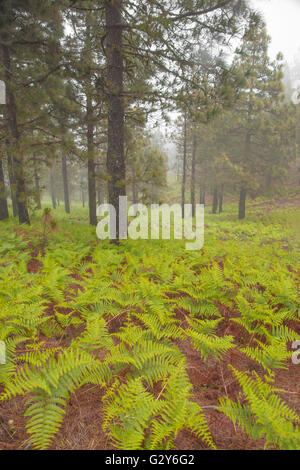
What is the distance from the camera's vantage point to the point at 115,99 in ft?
20.7

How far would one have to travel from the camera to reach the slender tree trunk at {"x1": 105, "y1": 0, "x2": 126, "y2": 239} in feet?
19.4


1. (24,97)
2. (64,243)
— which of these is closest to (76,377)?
(64,243)

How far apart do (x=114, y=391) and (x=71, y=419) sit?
0.38 meters

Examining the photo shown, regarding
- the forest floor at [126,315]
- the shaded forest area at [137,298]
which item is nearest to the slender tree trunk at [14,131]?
the shaded forest area at [137,298]

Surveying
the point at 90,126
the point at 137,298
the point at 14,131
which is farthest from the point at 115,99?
the point at 137,298

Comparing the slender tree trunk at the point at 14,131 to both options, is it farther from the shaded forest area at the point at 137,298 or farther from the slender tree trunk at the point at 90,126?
the slender tree trunk at the point at 90,126

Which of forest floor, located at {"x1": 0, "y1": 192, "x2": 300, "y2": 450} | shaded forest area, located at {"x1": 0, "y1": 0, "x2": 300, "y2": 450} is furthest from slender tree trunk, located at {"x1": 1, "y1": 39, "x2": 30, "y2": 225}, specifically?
forest floor, located at {"x1": 0, "y1": 192, "x2": 300, "y2": 450}

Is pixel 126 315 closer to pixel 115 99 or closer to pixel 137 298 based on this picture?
pixel 137 298

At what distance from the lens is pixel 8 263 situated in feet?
17.3

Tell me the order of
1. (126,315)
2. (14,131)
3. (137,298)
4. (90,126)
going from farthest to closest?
(90,126)
(14,131)
(137,298)
(126,315)

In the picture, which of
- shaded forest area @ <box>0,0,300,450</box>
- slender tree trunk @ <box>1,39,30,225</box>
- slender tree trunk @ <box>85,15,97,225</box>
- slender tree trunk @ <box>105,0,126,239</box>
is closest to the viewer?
shaded forest area @ <box>0,0,300,450</box>

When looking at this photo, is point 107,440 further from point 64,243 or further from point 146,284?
point 64,243

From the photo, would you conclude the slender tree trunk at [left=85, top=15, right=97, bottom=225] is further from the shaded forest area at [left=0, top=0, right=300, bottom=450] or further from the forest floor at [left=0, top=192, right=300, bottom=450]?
the forest floor at [left=0, top=192, right=300, bottom=450]
